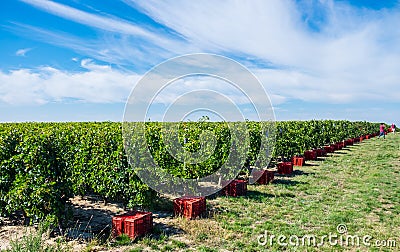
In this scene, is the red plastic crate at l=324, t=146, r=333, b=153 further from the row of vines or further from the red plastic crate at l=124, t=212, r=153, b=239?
the red plastic crate at l=124, t=212, r=153, b=239

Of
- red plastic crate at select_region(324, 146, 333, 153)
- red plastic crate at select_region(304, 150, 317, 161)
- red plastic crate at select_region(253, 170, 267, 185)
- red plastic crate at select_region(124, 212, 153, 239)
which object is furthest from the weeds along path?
red plastic crate at select_region(324, 146, 333, 153)

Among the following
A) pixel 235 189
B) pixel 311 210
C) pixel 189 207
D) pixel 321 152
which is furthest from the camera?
pixel 321 152

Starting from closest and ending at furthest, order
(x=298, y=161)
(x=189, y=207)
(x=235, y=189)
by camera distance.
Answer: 1. (x=189, y=207)
2. (x=235, y=189)
3. (x=298, y=161)

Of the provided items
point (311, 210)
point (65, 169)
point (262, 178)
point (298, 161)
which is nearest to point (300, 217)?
point (311, 210)

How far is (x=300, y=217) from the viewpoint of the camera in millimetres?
7988

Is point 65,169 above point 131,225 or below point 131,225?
above

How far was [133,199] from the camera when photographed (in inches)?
289

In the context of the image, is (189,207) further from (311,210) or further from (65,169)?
(311,210)

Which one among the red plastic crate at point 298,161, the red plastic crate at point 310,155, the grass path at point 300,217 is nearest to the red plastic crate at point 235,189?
the grass path at point 300,217

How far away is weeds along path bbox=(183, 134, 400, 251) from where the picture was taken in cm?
675

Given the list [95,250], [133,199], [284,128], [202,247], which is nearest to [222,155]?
[133,199]

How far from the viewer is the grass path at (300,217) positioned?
6.25 meters

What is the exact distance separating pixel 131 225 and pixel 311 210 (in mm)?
4731

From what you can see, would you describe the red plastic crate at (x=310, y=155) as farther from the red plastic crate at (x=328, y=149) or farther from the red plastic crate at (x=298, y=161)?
the red plastic crate at (x=328, y=149)
